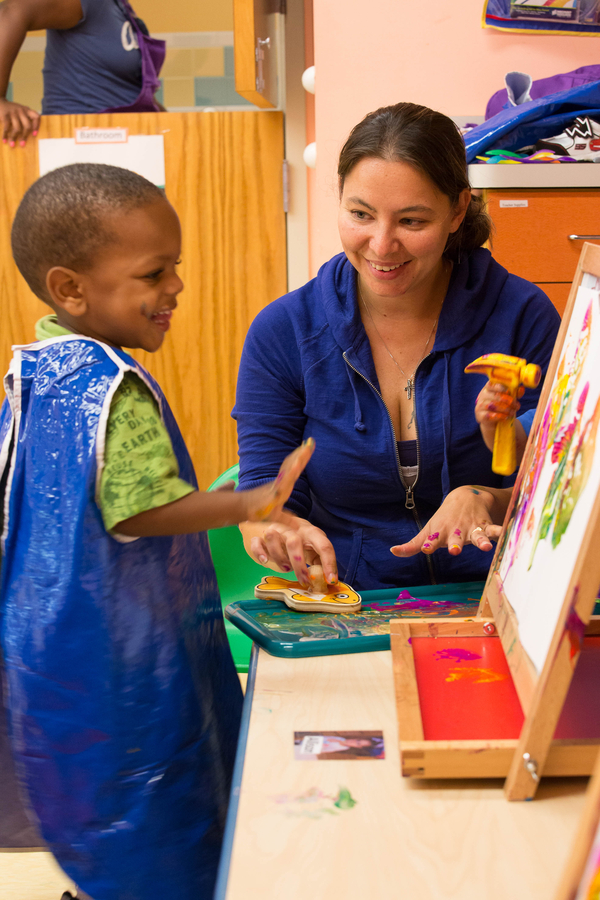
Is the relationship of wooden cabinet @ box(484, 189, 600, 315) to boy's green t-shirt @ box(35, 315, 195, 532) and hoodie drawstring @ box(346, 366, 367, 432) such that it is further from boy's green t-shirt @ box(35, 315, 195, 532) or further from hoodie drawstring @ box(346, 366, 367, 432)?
boy's green t-shirt @ box(35, 315, 195, 532)

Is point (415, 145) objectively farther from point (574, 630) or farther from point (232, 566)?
point (232, 566)

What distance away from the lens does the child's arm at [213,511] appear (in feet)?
2.36

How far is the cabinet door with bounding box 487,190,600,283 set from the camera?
1938 mm

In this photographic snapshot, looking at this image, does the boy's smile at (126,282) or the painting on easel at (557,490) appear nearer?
the painting on easel at (557,490)

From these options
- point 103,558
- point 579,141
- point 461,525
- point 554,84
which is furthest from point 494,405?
point 554,84

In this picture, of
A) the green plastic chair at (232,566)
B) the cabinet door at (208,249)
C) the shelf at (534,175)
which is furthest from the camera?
the cabinet door at (208,249)

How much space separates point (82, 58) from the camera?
2.55m

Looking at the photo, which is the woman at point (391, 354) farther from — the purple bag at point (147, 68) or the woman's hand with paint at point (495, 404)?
the purple bag at point (147, 68)

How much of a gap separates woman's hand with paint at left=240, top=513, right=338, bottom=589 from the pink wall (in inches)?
60.5

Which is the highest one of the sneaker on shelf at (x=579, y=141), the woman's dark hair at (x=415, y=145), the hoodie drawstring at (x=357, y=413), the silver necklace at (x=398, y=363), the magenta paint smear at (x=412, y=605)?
the woman's dark hair at (x=415, y=145)

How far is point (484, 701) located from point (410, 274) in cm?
68

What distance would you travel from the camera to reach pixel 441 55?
7.66ft

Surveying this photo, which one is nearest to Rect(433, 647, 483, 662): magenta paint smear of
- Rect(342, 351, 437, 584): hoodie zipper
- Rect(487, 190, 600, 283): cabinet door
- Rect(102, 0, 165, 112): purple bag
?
Rect(342, 351, 437, 584): hoodie zipper

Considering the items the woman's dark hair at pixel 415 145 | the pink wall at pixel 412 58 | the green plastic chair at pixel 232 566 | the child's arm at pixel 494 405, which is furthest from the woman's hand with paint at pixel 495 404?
the pink wall at pixel 412 58
